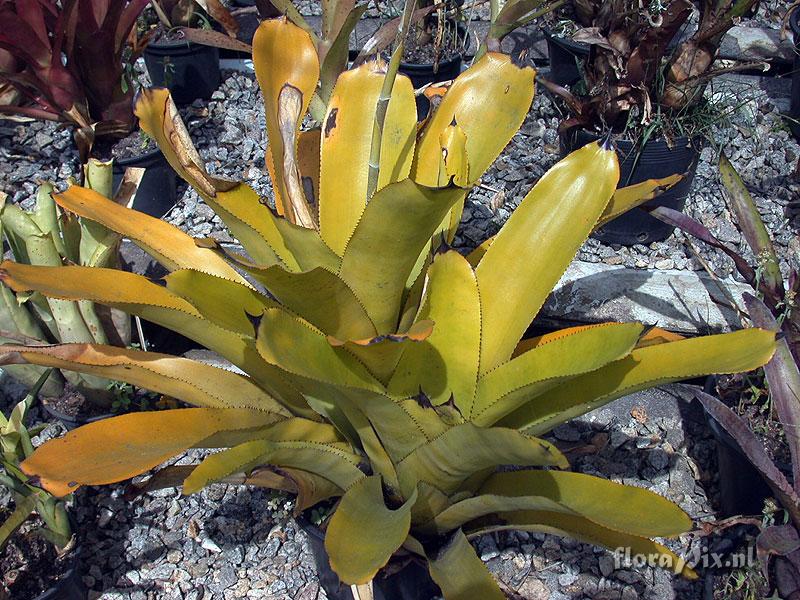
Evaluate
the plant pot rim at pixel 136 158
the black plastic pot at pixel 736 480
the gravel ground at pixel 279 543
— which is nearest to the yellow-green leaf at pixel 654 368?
the gravel ground at pixel 279 543

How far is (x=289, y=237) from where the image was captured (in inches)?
39.9

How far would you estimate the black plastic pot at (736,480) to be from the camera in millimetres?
1547

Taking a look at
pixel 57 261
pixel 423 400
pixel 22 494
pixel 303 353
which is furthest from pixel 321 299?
pixel 57 261

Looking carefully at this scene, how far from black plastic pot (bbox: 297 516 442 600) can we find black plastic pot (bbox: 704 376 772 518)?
685mm

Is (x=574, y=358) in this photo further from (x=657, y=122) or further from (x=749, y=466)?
(x=657, y=122)

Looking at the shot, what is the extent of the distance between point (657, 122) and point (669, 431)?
0.88 m

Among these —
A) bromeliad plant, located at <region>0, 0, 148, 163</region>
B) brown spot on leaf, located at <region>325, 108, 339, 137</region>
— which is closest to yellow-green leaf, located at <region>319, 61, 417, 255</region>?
brown spot on leaf, located at <region>325, 108, 339, 137</region>

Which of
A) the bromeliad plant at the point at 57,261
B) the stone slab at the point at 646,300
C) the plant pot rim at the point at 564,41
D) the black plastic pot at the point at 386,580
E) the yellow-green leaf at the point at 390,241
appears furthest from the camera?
the plant pot rim at the point at 564,41

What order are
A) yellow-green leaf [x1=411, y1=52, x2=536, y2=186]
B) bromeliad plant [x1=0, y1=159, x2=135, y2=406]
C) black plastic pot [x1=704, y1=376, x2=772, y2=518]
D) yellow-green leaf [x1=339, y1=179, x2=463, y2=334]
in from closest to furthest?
yellow-green leaf [x1=339, y1=179, x2=463, y2=334] < yellow-green leaf [x1=411, y1=52, x2=536, y2=186] < black plastic pot [x1=704, y1=376, x2=772, y2=518] < bromeliad plant [x1=0, y1=159, x2=135, y2=406]

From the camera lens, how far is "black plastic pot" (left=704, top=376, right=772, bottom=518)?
155 cm

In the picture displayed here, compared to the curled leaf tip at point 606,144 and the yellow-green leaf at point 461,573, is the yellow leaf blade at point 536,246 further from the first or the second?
the yellow-green leaf at point 461,573

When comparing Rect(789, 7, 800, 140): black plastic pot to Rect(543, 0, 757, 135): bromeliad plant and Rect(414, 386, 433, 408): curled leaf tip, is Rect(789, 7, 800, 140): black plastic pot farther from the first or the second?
Rect(414, 386, 433, 408): curled leaf tip

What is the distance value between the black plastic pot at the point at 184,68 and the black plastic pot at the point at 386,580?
→ 2163mm

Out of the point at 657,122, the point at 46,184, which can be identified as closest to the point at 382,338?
the point at 46,184
